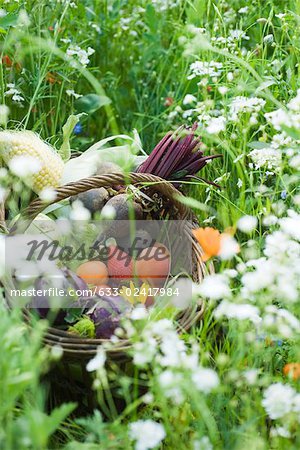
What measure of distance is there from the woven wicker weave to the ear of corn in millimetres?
290

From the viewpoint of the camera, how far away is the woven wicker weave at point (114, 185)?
62.3 inches

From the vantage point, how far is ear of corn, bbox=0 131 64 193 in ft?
7.00

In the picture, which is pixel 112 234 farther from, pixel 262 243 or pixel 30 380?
pixel 30 380

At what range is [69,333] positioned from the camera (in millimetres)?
1646

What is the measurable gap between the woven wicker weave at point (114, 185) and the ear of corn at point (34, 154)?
29 centimetres

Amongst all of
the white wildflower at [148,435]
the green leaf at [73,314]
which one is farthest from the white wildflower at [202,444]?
the green leaf at [73,314]

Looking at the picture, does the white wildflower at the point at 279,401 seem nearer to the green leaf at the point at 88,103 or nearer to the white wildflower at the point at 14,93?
the white wildflower at the point at 14,93

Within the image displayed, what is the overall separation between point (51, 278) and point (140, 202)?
1.68 feet

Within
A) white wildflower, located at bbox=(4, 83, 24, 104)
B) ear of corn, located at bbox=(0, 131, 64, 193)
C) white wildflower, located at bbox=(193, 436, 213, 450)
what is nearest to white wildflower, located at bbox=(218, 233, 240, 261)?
white wildflower, located at bbox=(193, 436, 213, 450)

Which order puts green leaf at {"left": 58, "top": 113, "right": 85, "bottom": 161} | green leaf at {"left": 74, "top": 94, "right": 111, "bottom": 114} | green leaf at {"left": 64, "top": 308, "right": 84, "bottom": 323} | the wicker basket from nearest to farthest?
the wicker basket
green leaf at {"left": 64, "top": 308, "right": 84, "bottom": 323}
green leaf at {"left": 58, "top": 113, "right": 85, "bottom": 161}
green leaf at {"left": 74, "top": 94, "right": 111, "bottom": 114}

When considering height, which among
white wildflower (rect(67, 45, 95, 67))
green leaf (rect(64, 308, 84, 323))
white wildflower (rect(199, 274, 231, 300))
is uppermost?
white wildflower (rect(67, 45, 95, 67))

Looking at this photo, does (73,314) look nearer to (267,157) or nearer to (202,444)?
(202,444)

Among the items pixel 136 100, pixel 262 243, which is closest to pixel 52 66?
pixel 136 100

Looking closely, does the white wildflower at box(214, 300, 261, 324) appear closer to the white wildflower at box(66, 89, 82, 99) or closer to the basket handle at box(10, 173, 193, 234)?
the basket handle at box(10, 173, 193, 234)
